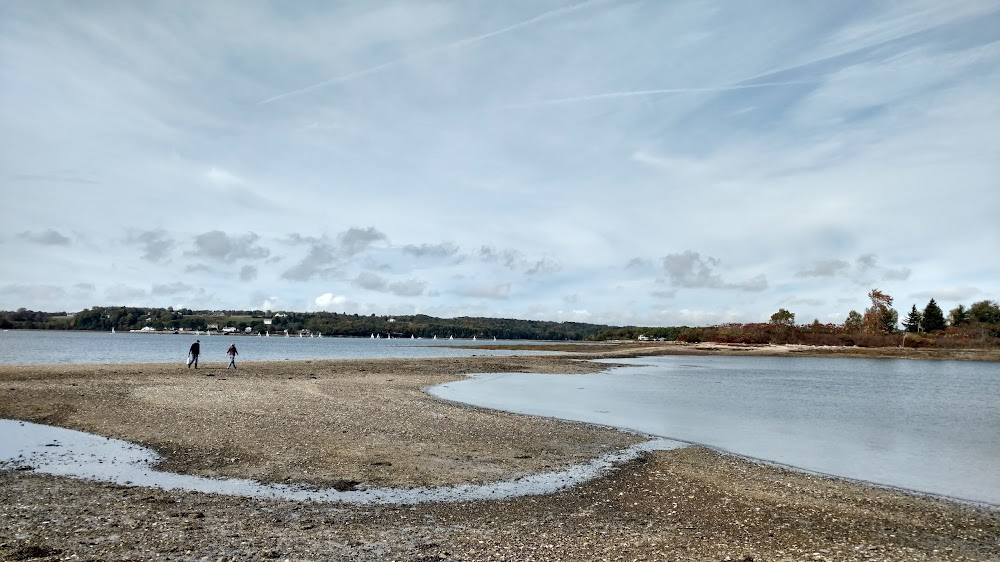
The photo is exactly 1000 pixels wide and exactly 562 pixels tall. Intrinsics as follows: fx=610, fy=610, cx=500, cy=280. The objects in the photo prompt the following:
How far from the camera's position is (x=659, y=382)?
47.4 m

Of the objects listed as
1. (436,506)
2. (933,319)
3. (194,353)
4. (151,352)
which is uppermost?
(933,319)

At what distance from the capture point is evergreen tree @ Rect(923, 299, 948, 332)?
150m

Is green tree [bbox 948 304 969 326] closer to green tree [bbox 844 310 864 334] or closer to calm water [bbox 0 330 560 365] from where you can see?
green tree [bbox 844 310 864 334]

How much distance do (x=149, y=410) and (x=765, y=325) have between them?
6953 inches

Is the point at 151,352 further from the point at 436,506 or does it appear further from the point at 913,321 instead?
the point at 913,321

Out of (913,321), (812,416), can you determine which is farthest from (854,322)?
(812,416)

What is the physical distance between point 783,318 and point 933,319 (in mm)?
36662

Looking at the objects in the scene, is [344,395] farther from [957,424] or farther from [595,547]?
[957,424]

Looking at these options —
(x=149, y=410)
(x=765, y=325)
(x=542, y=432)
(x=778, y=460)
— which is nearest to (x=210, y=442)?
(x=149, y=410)

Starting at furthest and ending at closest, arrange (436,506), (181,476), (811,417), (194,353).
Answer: (194,353)
(811,417)
(181,476)
(436,506)

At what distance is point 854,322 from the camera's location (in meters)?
167

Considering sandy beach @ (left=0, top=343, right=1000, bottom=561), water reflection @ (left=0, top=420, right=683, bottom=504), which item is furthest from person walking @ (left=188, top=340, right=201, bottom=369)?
water reflection @ (left=0, top=420, right=683, bottom=504)

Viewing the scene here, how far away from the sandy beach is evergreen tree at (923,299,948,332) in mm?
163701

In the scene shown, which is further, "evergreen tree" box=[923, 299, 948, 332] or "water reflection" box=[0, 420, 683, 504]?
"evergreen tree" box=[923, 299, 948, 332]
